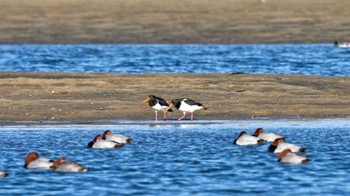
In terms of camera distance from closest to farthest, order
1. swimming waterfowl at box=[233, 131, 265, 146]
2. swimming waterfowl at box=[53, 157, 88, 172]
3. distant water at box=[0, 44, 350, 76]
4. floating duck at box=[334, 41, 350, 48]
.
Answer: swimming waterfowl at box=[53, 157, 88, 172] < swimming waterfowl at box=[233, 131, 265, 146] < distant water at box=[0, 44, 350, 76] < floating duck at box=[334, 41, 350, 48]

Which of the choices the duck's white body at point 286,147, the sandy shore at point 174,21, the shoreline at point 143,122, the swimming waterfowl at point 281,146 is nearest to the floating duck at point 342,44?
the sandy shore at point 174,21

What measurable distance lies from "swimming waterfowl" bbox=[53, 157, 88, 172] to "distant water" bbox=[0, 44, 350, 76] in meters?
18.2

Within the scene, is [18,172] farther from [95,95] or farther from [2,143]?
[95,95]

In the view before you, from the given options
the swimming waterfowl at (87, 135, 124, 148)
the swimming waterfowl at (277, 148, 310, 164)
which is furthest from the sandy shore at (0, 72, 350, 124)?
the swimming waterfowl at (277, 148, 310, 164)

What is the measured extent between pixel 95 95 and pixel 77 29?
3073 cm

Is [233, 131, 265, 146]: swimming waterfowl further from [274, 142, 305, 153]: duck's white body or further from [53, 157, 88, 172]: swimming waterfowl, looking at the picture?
[53, 157, 88, 172]: swimming waterfowl

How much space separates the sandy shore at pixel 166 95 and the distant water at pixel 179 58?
15.6ft

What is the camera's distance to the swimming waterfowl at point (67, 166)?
16797 millimetres

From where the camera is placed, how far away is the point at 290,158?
17.8 metres

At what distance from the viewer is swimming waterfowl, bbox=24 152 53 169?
17.1m

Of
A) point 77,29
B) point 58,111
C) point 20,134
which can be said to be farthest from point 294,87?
point 77,29

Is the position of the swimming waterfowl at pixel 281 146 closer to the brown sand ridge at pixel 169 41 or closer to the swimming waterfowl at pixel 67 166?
the swimming waterfowl at pixel 67 166

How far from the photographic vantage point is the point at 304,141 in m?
20.8

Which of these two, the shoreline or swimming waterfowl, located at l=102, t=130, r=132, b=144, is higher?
the shoreline
